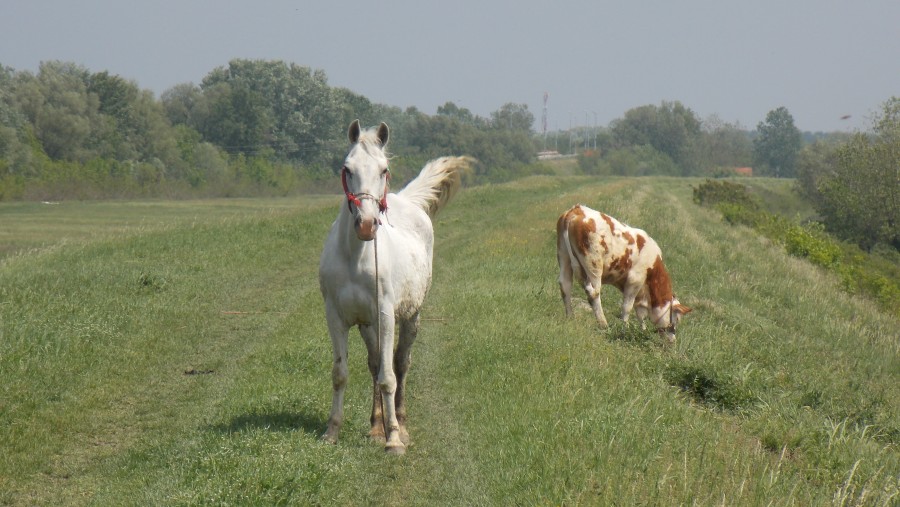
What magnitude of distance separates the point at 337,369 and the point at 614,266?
7.57 metres

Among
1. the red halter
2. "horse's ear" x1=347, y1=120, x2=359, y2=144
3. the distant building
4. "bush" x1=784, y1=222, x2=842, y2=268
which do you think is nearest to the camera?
the red halter

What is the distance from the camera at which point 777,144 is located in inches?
5768

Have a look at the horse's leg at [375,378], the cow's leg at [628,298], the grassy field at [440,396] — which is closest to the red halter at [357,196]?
the horse's leg at [375,378]

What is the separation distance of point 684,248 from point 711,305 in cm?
708

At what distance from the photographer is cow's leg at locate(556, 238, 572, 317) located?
46.6ft

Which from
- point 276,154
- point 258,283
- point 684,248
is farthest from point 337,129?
point 258,283

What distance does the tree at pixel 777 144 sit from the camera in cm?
14600

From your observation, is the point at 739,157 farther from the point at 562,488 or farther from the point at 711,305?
the point at 562,488

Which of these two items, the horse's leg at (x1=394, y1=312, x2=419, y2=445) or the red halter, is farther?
the horse's leg at (x1=394, y1=312, x2=419, y2=445)

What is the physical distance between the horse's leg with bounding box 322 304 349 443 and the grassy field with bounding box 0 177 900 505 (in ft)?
0.51

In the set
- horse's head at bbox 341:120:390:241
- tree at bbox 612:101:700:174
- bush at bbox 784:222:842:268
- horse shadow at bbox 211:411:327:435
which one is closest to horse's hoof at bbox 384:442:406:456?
horse shadow at bbox 211:411:327:435

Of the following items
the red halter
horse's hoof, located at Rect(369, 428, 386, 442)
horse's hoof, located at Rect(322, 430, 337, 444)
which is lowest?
horse's hoof, located at Rect(369, 428, 386, 442)

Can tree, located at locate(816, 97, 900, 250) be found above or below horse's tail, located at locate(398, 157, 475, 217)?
below

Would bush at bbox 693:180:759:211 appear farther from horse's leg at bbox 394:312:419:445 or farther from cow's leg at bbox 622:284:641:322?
horse's leg at bbox 394:312:419:445
